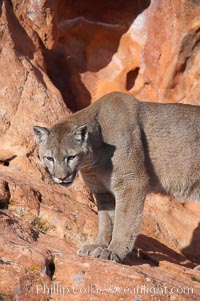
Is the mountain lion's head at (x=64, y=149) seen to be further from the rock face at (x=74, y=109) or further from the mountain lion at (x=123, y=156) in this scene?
the rock face at (x=74, y=109)

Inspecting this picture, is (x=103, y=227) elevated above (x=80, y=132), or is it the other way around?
(x=80, y=132)

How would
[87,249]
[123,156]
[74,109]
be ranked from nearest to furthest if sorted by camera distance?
[87,249]
[123,156]
[74,109]

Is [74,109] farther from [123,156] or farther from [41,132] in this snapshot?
[123,156]

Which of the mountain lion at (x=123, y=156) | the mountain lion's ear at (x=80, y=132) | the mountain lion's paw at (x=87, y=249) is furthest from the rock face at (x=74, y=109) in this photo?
the mountain lion's ear at (x=80, y=132)

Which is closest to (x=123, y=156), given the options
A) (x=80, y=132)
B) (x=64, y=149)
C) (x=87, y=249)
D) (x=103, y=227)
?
(x=80, y=132)

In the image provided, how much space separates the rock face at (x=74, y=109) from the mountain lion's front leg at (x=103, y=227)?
18 cm

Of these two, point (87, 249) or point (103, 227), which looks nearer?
point (87, 249)

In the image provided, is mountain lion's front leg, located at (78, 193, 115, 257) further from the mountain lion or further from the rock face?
the rock face

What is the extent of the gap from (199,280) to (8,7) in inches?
212

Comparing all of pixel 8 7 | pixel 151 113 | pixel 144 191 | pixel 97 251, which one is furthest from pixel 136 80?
pixel 97 251

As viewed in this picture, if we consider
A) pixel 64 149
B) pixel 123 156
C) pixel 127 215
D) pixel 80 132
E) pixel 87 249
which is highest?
pixel 80 132

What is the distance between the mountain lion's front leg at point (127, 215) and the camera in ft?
21.3

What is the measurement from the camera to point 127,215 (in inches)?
260

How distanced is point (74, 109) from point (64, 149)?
12.9 ft
